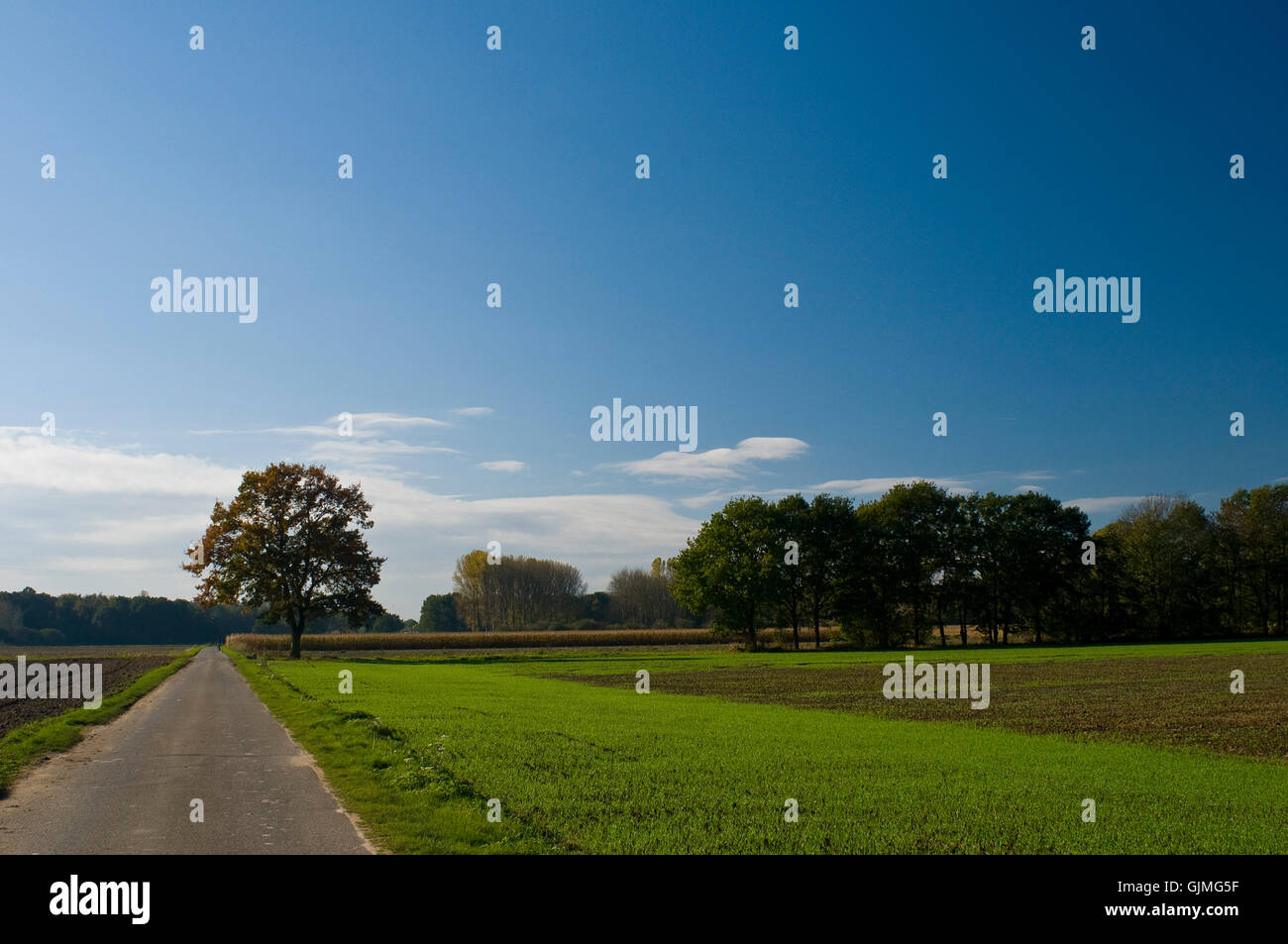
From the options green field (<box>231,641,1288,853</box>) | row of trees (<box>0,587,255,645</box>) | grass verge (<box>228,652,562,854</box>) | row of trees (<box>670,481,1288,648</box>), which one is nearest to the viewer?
grass verge (<box>228,652,562,854</box>)

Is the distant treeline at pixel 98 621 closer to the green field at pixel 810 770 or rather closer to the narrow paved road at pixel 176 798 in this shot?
the green field at pixel 810 770

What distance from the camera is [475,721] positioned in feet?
83.1

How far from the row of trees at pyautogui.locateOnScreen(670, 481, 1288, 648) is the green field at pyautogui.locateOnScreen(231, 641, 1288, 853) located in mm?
63677

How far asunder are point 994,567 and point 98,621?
17536cm

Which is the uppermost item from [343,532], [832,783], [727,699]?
[343,532]

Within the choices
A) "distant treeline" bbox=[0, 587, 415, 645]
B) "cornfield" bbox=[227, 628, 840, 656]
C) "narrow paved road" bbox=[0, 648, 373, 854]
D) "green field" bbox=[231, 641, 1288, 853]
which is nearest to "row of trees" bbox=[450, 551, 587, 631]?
"distant treeline" bbox=[0, 587, 415, 645]

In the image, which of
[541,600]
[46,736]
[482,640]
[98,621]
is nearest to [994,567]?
[482,640]

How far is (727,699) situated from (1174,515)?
10565cm

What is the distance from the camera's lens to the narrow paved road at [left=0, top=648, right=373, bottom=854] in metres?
10.7

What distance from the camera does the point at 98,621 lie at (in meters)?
181

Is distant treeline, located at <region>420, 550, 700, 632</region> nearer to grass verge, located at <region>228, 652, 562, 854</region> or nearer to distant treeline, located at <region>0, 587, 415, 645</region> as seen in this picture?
distant treeline, located at <region>0, 587, 415, 645</region>

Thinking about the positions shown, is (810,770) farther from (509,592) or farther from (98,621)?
(98,621)
